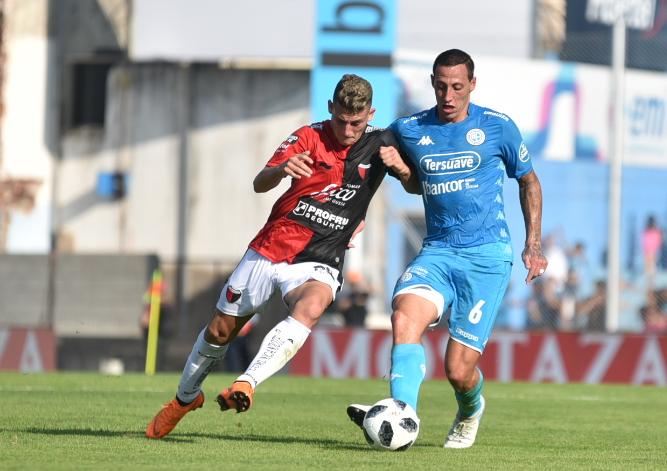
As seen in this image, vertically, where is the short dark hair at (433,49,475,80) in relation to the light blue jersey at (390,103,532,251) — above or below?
above

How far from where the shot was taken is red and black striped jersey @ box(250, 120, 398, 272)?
887cm

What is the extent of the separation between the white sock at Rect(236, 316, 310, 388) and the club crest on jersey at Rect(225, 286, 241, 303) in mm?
367

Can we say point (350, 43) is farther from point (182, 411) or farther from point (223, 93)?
point (182, 411)

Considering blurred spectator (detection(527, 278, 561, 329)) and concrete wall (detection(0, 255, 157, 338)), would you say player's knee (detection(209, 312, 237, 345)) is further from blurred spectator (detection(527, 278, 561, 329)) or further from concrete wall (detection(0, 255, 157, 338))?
concrete wall (detection(0, 255, 157, 338))

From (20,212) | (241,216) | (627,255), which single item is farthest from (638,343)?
(20,212)

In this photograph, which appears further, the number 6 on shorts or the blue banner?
the blue banner

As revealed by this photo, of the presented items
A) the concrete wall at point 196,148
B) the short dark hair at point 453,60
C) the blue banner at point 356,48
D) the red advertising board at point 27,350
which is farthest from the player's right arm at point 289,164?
the concrete wall at point 196,148

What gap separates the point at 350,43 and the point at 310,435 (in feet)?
55.5

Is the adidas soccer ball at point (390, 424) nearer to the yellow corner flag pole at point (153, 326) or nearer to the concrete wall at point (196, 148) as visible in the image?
the yellow corner flag pole at point (153, 326)

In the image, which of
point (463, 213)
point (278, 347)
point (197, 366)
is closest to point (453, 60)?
point (463, 213)

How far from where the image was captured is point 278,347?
848 centimetres

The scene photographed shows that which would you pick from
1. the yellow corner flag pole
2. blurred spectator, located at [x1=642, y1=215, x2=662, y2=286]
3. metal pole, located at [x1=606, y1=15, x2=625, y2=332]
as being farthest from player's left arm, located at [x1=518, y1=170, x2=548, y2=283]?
blurred spectator, located at [x1=642, y1=215, x2=662, y2=286]

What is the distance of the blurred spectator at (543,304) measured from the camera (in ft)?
76.2

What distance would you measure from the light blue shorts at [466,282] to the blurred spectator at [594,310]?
14.3 meters
